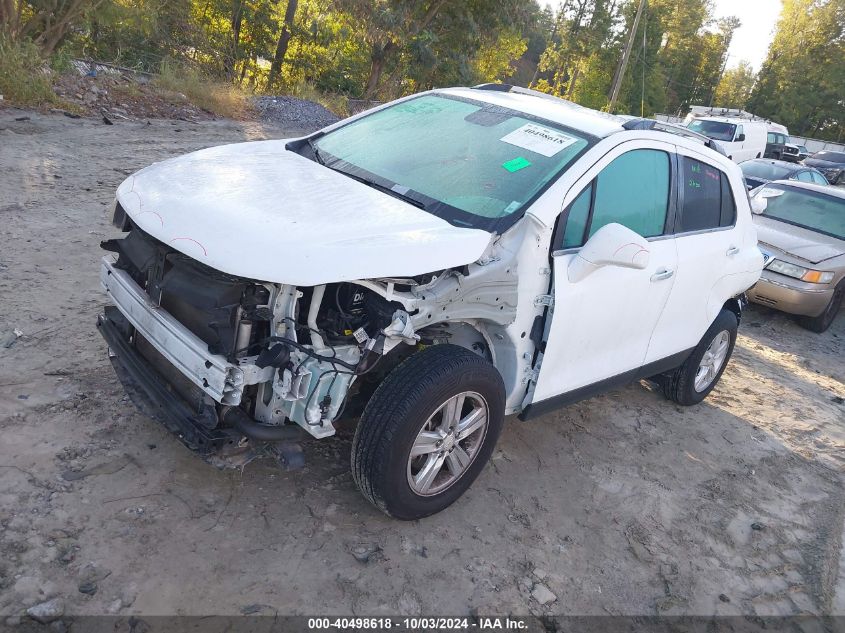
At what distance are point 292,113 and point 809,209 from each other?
38.3 ft

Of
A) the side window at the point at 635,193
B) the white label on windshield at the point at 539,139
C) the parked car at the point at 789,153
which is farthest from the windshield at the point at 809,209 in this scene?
the parked car at the point at 789,153

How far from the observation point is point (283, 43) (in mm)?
21719

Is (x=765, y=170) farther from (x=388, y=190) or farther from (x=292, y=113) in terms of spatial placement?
(x=388, y=190)

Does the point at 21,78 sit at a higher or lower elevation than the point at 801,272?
lower

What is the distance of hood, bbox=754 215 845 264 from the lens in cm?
824

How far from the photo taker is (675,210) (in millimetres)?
4102

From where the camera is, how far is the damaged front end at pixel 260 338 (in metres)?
2.71

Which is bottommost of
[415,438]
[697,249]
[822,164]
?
[415,438]

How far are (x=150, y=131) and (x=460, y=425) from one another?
393 inches

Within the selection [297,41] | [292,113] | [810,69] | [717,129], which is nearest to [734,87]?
[810,69]

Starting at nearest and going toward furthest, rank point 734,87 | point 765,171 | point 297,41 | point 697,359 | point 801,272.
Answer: point 697,359 → point 801,272 → point 765,171 → point 297,41 → point 734,87

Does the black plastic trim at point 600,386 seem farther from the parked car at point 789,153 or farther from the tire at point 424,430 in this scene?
the parked car at point 789,153

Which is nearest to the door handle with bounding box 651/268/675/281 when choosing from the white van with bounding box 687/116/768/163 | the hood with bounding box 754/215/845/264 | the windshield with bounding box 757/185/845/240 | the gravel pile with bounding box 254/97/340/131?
the hood with bounding box 754/215/845/264

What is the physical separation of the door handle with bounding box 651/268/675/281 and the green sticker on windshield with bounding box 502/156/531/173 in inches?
41.5
